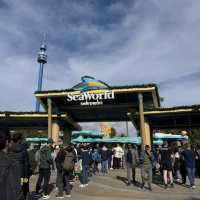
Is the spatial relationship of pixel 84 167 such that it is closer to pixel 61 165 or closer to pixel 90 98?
pixel 61 165

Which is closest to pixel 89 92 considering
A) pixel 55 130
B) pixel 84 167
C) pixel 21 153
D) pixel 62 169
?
pixel 55 130

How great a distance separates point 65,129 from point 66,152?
2342 centimetres

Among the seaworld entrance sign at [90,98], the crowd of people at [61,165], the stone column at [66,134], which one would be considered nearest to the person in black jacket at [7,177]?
the crowd of people at [61,165]

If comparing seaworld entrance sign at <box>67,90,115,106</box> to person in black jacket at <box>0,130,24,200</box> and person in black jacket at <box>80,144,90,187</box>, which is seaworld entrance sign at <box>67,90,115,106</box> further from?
person in black jacket at <box>0,130,24,200</box>

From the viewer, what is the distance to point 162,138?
40125 mm

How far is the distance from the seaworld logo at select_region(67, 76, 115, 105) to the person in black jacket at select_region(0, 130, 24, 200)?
24812 millimetres

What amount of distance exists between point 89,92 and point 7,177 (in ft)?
83.7

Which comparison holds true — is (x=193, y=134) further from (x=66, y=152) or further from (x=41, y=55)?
(x=66, y=152)

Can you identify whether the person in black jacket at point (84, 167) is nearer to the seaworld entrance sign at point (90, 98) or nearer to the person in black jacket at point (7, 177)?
the person in black jacket at point (7, 177)

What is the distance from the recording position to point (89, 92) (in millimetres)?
28391

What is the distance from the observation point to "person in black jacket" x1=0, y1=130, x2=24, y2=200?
9.45 feet

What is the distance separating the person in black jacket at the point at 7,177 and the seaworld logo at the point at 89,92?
24812mm

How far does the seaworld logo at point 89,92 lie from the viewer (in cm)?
2822

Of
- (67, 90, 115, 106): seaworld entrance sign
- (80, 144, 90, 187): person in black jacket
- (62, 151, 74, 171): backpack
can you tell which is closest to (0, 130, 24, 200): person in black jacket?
Answer: (62, 151, 74, 171): backpack
